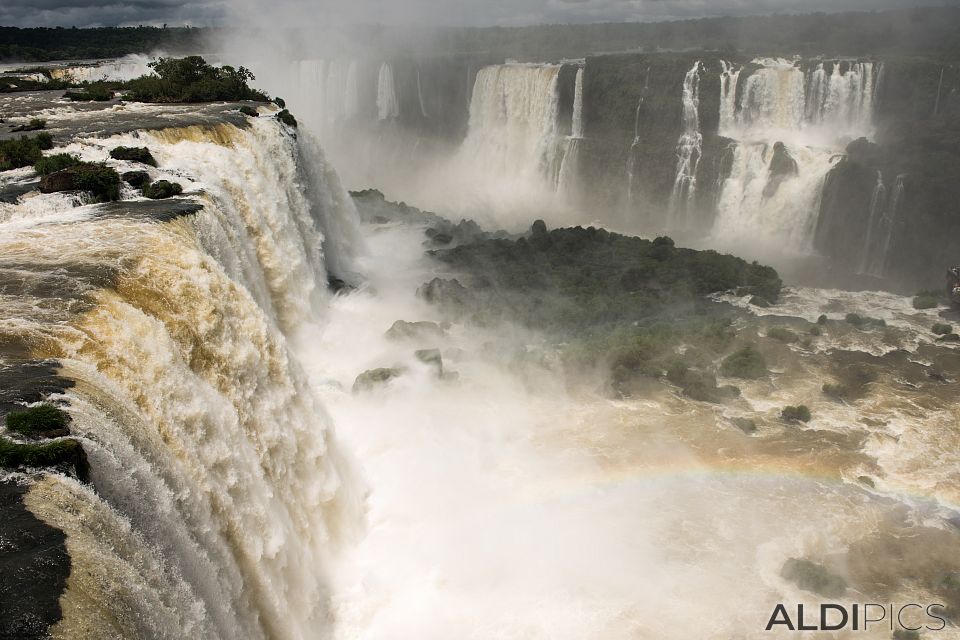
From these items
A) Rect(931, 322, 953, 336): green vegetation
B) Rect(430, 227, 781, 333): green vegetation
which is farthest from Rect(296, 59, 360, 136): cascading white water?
Rect(931, 322, 953, 336): green vegetation

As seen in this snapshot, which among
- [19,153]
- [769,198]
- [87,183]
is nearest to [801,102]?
[769,198]

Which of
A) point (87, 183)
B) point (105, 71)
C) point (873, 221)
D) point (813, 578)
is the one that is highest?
point (105, 71)

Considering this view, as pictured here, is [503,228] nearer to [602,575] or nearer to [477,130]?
[477,130]

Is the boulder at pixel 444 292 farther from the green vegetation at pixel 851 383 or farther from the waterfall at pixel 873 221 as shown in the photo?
the waterfall at pixel 873 221

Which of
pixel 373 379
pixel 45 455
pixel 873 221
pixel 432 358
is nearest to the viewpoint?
pixel 45 455

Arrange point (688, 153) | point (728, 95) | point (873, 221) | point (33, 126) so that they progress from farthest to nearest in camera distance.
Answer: point (688, 153)
point (728, 95)
point (873, 221)
point (33, 126)

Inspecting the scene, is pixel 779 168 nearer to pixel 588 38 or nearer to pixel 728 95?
pixel 728 95

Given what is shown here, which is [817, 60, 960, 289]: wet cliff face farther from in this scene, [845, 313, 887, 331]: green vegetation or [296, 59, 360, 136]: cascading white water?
[296, 59, 360, 136]: cascading white water

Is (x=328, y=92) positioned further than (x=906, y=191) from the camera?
Yes
